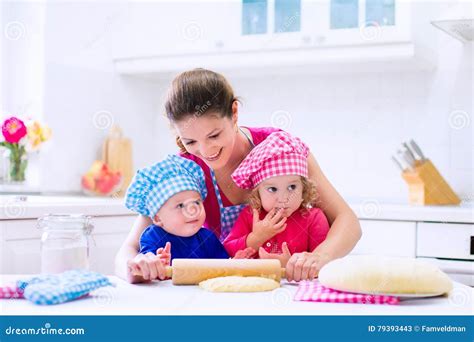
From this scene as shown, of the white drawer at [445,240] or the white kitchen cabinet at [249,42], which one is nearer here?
the white drawer at [445,240]

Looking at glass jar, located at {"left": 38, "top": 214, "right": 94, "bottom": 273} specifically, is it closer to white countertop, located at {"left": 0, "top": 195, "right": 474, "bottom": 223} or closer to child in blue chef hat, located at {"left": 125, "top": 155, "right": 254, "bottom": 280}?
child in blue chef hat, located at {"left": 125, "top": 155, "right": 254, "bottom": 280}

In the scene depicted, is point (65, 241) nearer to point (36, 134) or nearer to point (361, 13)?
point (36, 134)

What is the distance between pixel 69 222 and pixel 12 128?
1.57 m

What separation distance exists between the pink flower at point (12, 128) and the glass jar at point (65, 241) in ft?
4.97

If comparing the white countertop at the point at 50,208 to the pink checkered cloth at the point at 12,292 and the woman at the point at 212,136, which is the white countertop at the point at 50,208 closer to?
the woman at the point at 212,136

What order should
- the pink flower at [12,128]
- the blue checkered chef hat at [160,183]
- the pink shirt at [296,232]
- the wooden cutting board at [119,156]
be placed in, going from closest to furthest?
the blue checkered chef hat at [160,183] → the pink shirt at [296,232] → the pink flower at [12,128] → the wooden cutting board at [119,156]

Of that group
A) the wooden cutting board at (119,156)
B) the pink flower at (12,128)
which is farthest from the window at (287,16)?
the pink flower at (12,128)

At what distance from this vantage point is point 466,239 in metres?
2.49

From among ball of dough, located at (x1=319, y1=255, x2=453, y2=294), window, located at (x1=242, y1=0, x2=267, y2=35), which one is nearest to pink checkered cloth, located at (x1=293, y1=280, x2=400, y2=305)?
ball of dough, located at (x1=319, y1=255, x2=453, y2=294)

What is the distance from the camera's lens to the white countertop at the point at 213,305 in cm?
94

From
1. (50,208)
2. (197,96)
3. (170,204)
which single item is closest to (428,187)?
(50,208)

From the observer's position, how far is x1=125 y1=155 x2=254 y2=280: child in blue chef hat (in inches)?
51.6

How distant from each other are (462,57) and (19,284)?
2501 millimetres
